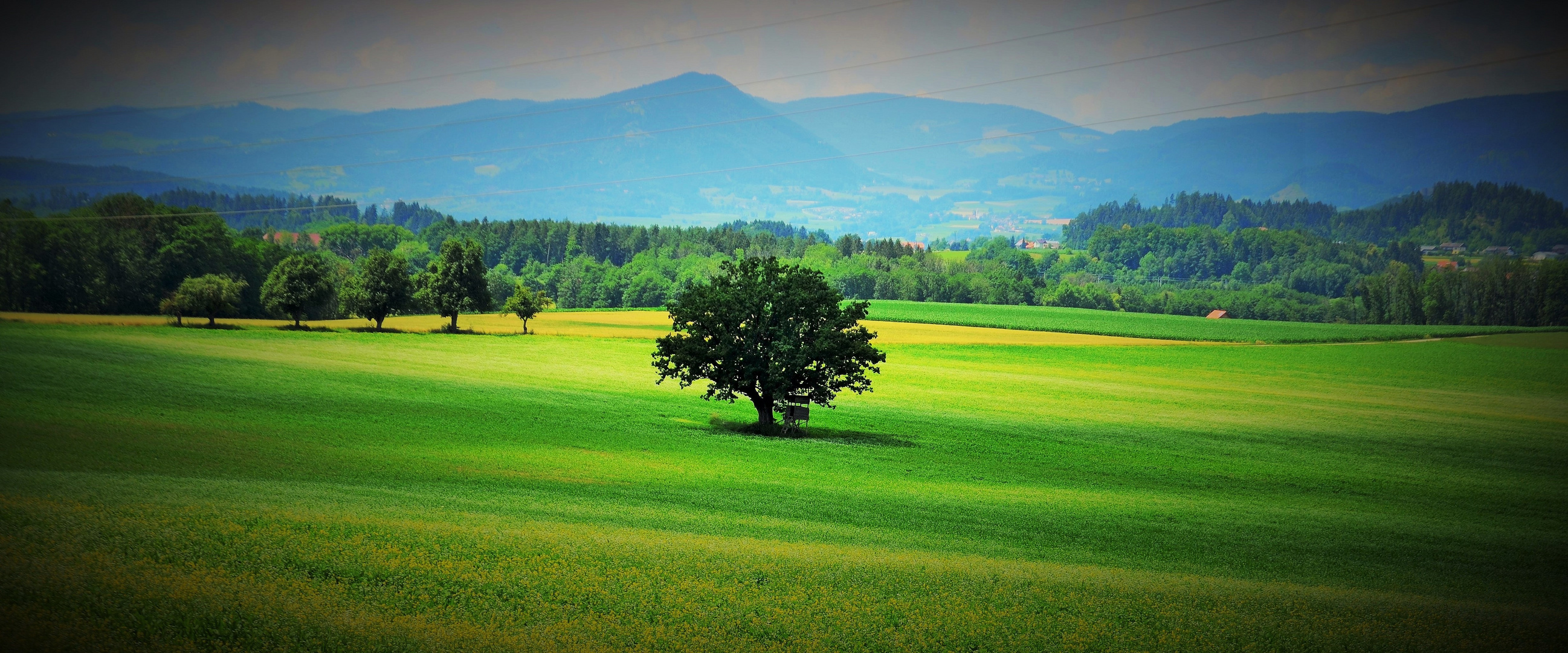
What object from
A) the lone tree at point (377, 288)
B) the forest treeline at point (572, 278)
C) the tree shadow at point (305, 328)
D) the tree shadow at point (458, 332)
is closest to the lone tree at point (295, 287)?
the tree shadow at point (305, 328)

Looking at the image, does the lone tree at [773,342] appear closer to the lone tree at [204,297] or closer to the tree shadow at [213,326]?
the tree shadow at [213,326]

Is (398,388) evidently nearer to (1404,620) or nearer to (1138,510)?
(1138,510)

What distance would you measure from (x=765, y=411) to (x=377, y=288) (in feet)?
194

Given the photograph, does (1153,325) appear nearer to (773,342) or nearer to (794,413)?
(794,413)

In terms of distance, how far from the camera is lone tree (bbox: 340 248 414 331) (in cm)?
8588

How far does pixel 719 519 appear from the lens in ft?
74.1

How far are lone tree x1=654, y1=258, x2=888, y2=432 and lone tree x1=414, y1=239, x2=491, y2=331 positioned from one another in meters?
54.1

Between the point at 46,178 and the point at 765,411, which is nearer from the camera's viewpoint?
the point at 765,411

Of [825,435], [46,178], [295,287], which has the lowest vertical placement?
[825,435]

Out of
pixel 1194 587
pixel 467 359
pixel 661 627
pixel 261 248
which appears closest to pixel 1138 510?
pixel 1194 587

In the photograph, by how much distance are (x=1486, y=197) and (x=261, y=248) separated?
236387 mm

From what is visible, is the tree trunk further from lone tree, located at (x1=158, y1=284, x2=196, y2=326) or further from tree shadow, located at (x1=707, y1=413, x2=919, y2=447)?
lone tree, located at (x1=158, y1=284, x2=196, y2=326)

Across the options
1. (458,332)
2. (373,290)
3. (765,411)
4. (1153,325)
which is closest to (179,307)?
(373,290)

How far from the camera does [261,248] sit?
386ft
